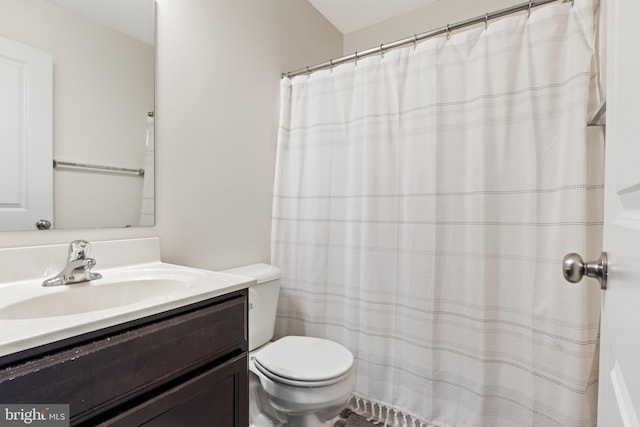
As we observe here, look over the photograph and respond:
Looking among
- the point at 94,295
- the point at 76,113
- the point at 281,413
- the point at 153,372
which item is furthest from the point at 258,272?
the point at 76,113

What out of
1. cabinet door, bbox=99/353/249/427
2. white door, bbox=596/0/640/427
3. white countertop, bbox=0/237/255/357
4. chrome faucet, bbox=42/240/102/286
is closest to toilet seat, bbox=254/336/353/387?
cabinet door, bbox=99/353/249/427

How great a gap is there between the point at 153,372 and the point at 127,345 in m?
0.10

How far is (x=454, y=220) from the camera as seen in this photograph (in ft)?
4.65

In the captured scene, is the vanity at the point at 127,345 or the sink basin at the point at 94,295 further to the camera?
the sink basin at the point at 94,295

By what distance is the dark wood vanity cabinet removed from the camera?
1.87 ft

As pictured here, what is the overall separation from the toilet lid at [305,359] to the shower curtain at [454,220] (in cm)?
28

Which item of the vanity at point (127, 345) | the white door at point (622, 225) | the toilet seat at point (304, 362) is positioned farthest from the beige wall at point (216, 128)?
the white door at point (622, 225)

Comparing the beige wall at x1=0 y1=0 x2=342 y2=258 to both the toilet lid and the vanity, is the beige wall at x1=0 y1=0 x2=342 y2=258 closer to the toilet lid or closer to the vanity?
the vanity

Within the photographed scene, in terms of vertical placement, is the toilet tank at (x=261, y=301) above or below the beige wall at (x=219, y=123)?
below

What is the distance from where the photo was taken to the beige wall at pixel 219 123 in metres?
1.34

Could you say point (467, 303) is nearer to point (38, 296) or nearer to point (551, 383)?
point (551, 383)

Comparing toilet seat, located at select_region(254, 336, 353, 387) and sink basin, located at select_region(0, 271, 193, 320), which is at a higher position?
sink basin, located at select_region(0, 271, 193, 320)

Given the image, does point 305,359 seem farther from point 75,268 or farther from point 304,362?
point 75,268

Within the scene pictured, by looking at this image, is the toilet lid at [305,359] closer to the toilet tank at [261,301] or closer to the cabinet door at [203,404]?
the toilet tank at [261,301]
